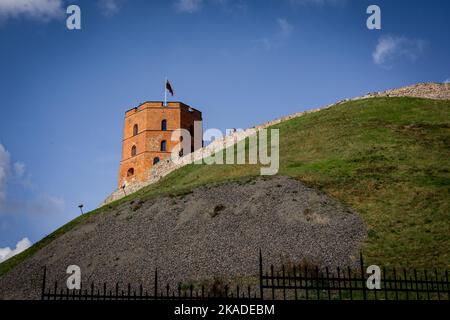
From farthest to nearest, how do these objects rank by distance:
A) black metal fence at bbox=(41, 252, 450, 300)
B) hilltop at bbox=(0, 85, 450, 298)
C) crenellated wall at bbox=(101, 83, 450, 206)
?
crenellated wall at bbox=(101, 83, 450, 206) → hilltop at bbox=(0, 85, 450, 298) → black metal fence at bbox=(41, 252, 450, 300)

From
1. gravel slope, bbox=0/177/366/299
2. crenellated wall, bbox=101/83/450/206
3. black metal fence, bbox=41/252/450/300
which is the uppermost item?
crenellated wall, bbox=101/83/450/206

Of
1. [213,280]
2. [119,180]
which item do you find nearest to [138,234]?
[213,280]

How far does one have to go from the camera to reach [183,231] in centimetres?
2611

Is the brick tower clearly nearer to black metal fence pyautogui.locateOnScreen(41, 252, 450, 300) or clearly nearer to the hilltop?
the hilltop

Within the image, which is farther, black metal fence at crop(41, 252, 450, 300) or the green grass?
the green grass

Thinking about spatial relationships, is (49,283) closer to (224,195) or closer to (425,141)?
(224,195)

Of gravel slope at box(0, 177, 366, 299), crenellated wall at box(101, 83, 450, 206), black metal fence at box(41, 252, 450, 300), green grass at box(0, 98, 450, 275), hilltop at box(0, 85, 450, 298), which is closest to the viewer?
black metal fence at box(41, 252, 450, 300)

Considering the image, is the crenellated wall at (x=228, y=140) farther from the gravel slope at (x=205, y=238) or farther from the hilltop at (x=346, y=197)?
the gravel slope at (x=205, y=238)

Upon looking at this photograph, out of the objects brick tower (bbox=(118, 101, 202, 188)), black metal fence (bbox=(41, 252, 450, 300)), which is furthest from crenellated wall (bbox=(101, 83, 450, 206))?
black metal fence (bbox=(41, 252, 450, 300))

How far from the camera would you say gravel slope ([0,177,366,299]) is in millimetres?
21656

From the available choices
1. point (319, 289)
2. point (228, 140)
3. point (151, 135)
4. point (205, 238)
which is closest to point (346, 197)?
point (205, 238)

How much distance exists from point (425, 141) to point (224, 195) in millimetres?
16803

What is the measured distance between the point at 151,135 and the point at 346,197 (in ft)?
132

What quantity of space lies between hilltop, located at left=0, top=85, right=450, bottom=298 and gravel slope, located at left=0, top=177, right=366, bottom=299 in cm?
12
